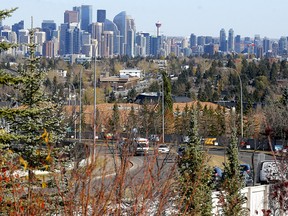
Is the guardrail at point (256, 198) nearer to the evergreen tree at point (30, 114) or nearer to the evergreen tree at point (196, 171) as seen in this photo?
the evergreen tree at point (196, 171)

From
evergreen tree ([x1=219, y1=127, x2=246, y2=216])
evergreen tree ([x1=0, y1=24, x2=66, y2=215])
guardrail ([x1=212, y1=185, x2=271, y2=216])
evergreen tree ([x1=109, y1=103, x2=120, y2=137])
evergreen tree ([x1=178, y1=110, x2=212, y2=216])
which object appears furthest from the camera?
guardrail ([x1=212, y1=185, x2=271, y2=216])

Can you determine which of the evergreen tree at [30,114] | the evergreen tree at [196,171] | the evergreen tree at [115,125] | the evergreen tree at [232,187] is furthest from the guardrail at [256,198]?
the evergreen tree at [30,114]

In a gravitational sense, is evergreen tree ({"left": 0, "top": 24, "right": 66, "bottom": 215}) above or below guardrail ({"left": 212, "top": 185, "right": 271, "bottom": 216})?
above

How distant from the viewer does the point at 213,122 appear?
52812 millimetres

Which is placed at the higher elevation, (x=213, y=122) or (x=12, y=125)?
(x=12, y=125)

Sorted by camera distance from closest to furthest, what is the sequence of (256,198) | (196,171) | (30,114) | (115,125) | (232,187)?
(30,114) < (196,171) < (232,187) < (115,125) < (256,198)

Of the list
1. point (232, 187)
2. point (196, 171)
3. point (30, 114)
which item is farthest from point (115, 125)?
point (232, 187)

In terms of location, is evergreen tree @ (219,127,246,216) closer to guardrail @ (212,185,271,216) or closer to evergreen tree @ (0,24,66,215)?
guardrail @ (212,185,271,216)

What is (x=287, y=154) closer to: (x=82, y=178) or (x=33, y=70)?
(x=82, y=178)

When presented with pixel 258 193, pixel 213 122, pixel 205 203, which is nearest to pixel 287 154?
pixel 205 203

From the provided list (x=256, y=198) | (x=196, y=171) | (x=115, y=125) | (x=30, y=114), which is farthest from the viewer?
(x=256, y=198)

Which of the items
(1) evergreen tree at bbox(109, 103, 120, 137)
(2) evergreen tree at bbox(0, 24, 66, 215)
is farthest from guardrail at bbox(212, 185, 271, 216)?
(2) evergreen tree at bbox(0, 24, 66, 215)

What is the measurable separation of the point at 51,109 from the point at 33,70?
1.07 m

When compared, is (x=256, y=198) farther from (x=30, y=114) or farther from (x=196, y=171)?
(x=30, y=114)
